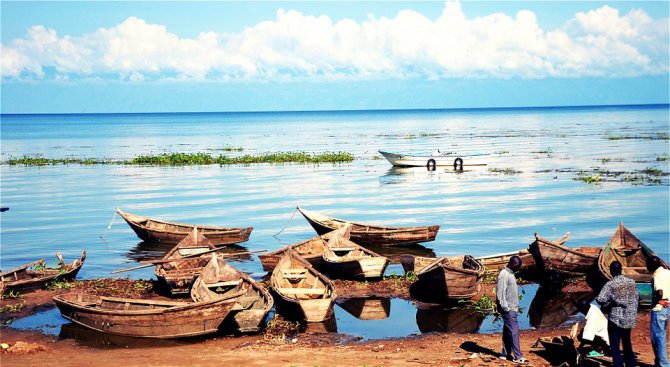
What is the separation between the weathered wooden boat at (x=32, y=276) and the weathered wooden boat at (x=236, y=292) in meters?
5.50

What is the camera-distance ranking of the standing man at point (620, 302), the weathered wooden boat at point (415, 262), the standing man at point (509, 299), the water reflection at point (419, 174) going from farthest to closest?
1. the water reflection at point (419, 174)
2. the weathered wooden boat at point (415, 262)
3. the standing man at point (509, 299)
4. the standing man at point (620, 302)

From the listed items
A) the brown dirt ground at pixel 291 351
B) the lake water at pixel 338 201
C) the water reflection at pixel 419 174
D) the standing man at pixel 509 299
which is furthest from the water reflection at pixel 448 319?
the water reflection at pixel 419 174

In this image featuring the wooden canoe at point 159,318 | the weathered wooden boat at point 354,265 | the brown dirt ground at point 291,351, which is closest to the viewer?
the brown dirt ground at point 291,351

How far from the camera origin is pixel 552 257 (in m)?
21.3

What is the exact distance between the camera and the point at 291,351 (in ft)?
51.2

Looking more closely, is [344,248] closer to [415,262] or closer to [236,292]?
[415,262]

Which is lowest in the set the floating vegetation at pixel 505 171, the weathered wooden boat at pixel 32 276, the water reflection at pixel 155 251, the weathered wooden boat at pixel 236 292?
the water reflection at pixel 155 251

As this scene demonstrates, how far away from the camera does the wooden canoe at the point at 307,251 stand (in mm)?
23859

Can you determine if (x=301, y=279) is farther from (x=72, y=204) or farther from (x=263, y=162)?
(x=263, y=162)

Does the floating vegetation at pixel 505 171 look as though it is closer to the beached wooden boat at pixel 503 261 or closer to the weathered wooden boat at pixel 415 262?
the beached wooden boat at pixel 503 261

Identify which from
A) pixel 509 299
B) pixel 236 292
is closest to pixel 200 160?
pixel 236 292

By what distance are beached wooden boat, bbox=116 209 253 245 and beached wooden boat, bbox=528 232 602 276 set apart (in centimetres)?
1304

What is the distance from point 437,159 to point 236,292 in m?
44.1

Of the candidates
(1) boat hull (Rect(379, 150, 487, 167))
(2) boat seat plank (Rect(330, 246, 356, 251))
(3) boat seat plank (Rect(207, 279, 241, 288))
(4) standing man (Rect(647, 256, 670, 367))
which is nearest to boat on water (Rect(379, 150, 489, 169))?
(1) boat hull (Rect(379, 150, 487, 167))
